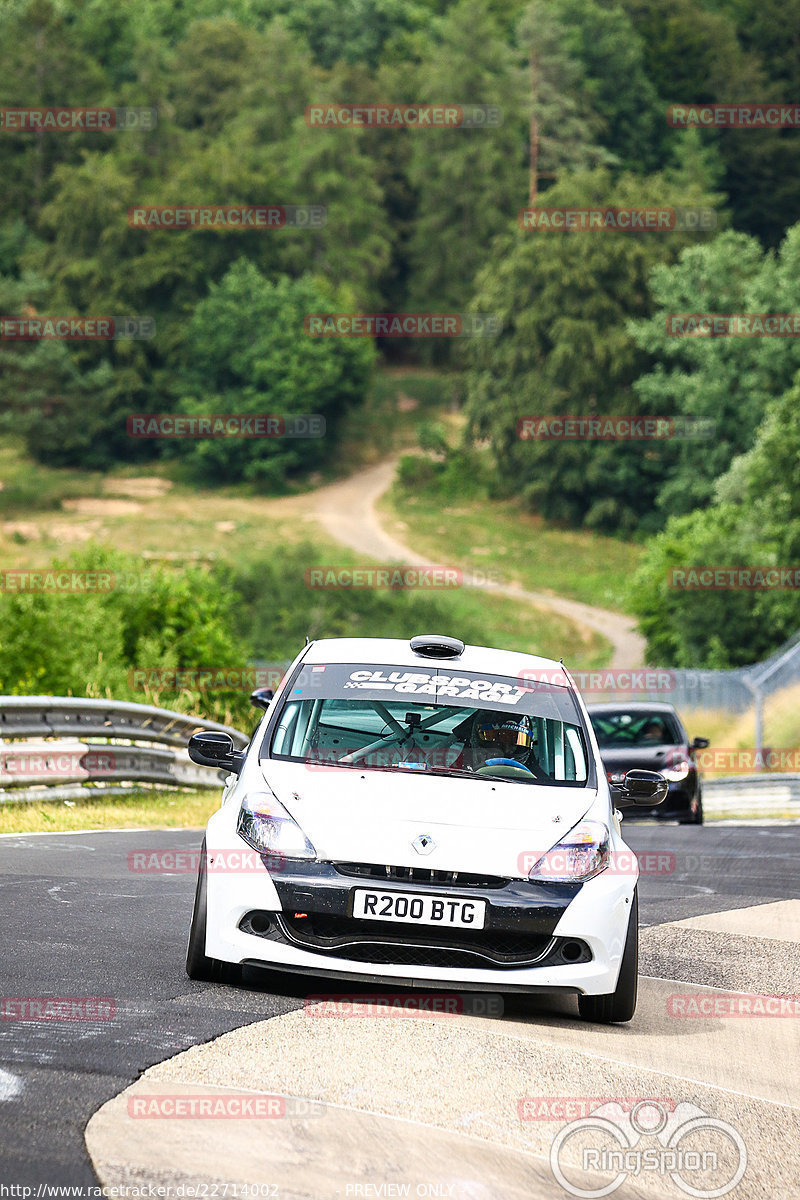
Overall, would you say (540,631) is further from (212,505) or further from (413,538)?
(212,505)

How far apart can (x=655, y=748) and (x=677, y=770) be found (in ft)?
1.15

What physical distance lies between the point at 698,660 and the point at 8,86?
81373mm

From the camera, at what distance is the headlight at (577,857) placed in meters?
6.94

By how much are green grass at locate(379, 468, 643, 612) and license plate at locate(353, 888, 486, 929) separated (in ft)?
226

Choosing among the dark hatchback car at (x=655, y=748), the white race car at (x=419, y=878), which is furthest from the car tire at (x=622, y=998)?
the dark hatchback car at (x=655, y=748)

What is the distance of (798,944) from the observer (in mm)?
10125

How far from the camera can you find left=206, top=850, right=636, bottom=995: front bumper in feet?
22.3

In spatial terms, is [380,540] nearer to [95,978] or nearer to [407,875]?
[95,978]

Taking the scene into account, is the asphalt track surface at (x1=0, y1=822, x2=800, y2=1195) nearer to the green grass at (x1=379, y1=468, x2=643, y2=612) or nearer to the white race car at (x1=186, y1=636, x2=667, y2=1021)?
the white race car at (x1=186, y1=636, x2=667, y2=1021)

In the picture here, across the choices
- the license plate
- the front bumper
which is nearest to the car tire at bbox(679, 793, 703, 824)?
the front bumper

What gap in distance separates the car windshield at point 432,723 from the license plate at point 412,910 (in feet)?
3.19

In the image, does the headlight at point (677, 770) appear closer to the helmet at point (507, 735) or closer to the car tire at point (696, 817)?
the car tire at point (696, 817)

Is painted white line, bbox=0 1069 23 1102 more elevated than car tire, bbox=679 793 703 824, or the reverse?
painted white line, bbox=0 1069 23 1102

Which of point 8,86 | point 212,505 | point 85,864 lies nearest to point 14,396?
point 212,505
